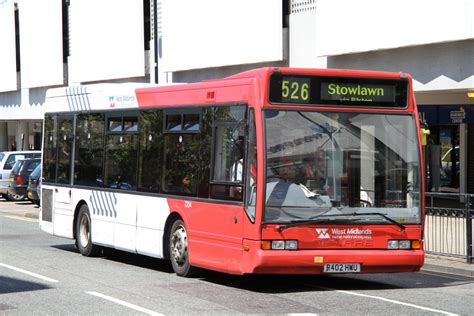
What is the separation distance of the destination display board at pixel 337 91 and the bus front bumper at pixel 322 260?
6.24 feet

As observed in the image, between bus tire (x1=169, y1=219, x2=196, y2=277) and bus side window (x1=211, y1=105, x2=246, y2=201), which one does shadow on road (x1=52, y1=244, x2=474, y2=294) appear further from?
bus side window (x1=211, y1=105, x2=246, y2=201)

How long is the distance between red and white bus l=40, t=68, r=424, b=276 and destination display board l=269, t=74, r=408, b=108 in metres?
0.01

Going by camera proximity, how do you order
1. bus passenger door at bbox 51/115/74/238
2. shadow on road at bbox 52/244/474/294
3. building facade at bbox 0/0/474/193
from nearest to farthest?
shadow on road at bbox 52/244/474/294
bus passenger door at bbox 51/115/74/238
building facade at bbox 0/0/474/193

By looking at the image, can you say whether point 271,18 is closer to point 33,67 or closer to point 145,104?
point 145,104

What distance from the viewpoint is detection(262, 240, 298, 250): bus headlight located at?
1248 centimetres

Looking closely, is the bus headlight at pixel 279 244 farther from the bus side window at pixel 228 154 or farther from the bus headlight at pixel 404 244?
the bus headlight at pixel 404 244

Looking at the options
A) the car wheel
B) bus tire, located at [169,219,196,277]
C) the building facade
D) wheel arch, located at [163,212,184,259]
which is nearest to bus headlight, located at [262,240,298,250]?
bus tire, located at [169,219,196,277]

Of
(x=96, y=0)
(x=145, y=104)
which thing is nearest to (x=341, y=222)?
(x=145, y=104)

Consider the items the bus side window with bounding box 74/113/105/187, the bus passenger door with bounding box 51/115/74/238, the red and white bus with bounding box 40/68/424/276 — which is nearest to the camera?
the red and white bus with bounding box 40/68/424/276

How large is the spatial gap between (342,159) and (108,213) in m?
5.42

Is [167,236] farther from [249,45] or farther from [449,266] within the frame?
[249,45]

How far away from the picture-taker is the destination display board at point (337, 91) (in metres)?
12.9

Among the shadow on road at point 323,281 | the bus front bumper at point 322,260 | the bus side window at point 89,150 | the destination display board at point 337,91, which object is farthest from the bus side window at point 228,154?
the bus side window at point 89,150

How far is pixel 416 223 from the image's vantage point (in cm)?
1324
